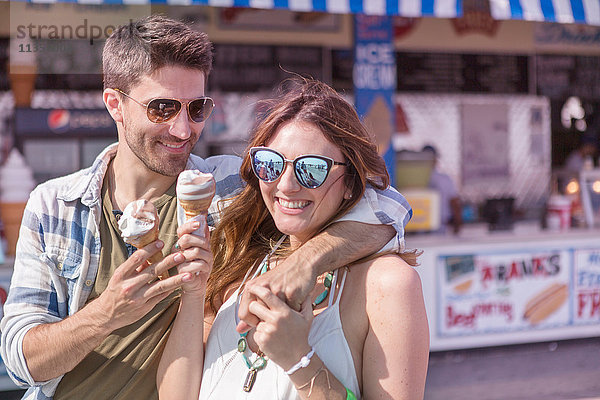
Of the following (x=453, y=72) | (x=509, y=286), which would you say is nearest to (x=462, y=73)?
(x=453, y=72)

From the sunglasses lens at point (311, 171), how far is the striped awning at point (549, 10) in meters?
4.44

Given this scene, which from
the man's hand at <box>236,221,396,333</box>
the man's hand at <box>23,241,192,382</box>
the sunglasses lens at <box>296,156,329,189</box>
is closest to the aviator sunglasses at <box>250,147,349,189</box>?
the sunglasses lens at <box>296,156,329,189</box>

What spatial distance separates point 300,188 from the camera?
2.17 m

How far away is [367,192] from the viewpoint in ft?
7.68

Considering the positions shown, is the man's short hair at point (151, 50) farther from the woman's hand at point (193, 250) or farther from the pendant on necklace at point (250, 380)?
the pendant on necklace at point (250, 380)

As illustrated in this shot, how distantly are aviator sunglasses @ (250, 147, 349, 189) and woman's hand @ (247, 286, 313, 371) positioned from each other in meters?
0.40

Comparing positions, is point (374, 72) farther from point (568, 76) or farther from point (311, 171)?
point (311, 171)

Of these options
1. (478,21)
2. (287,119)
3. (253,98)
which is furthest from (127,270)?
(478,21)

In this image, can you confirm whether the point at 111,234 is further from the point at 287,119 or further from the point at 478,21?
the point at 478,21

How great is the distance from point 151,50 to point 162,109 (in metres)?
0.22

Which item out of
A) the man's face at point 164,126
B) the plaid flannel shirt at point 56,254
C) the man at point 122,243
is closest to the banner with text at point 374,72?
the man at point 122,243

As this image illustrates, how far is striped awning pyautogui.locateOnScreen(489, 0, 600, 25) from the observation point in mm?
6023

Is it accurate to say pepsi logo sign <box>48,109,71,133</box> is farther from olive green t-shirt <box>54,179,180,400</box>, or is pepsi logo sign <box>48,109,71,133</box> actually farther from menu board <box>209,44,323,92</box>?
olive green t-shirt <box>54,179,180,400</box>

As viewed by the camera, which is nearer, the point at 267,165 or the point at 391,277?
the point at 391,277
